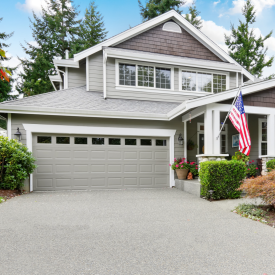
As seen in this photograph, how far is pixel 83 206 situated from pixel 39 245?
246 cm

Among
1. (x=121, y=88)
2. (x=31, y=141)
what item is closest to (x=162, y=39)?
(x=121, y=88)

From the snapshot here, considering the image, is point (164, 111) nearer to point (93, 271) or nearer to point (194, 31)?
point (194, 31)

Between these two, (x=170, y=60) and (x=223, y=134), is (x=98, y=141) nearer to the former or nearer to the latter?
(x=170, y=60)

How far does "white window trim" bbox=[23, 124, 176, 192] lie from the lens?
25.9 feet

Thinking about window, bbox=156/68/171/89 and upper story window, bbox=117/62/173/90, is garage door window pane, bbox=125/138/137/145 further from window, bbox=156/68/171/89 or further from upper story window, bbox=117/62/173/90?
window, bbox=156/68/171/89

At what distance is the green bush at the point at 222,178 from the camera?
6395 mm

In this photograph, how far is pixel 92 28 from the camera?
24547mm

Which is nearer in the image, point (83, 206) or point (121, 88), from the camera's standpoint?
point (83, 206)

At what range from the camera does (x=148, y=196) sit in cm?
714

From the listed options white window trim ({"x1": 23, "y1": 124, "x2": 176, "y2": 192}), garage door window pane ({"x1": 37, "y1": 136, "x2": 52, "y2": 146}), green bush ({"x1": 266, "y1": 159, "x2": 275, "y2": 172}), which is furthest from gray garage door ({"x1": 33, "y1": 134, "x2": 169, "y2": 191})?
green bush ({"x1": 266, "y1": 159, "x2": 275, "y2": 172})

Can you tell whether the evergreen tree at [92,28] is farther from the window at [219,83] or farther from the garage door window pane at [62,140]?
the garage door window pane at [62,140]

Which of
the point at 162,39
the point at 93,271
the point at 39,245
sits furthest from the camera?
the point at 162,39

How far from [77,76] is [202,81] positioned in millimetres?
5993

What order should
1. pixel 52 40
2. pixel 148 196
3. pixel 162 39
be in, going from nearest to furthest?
1. pixel 148 196
2. pixel 162 39
3. pixel 52 40
